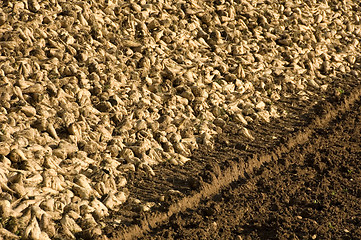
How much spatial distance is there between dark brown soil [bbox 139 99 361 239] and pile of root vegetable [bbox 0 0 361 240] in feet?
2.03

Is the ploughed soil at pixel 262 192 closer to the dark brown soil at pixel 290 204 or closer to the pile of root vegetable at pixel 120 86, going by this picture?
the dark brown soil at pixel 290 204

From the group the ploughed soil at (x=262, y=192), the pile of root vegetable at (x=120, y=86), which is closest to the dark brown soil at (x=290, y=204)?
the ploughed soil at (x=262, y=192)

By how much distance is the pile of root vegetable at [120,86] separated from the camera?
5.24 meters

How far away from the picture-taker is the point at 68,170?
5.56 meters

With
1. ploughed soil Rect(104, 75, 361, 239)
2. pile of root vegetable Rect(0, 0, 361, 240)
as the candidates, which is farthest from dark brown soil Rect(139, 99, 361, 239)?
pile of root vegetable Rect(0, 0, 361, 240)

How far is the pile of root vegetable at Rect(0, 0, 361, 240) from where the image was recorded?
17.2 feet

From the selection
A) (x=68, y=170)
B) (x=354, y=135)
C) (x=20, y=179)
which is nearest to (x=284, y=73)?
(x=354, y=135)

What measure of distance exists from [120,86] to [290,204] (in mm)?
2602

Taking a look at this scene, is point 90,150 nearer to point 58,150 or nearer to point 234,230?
point 58,150

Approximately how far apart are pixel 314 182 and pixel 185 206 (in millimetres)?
1562

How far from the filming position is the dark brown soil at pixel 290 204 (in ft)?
17.0

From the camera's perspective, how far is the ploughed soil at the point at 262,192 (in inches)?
205

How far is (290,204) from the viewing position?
570cm

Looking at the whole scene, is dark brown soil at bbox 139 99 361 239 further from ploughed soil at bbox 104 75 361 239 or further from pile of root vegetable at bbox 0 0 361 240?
pile of root vegetable at bbox 0 0 361 240
